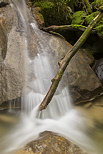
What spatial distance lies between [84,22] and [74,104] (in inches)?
110

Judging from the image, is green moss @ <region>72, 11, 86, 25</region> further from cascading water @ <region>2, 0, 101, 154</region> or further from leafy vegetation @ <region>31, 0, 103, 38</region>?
cascading water @ <region>2, 0, 101, 154</region>

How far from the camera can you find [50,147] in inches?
141

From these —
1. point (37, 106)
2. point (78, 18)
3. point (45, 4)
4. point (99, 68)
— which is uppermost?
point (45, 4)

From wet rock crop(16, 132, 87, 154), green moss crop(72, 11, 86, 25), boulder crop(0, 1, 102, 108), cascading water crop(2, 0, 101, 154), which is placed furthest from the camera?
green moss crop(72, 11, 86, 25)

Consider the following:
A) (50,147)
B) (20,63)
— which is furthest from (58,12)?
(50,147)

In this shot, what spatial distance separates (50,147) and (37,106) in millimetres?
1702

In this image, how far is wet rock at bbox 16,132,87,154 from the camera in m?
3.51

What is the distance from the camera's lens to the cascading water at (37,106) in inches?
174

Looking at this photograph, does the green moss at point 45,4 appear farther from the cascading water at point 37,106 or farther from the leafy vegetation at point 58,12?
the cascading water at point 37,106

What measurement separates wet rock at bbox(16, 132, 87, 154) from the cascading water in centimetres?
36

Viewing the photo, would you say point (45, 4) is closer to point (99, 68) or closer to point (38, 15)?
point (38, 15)

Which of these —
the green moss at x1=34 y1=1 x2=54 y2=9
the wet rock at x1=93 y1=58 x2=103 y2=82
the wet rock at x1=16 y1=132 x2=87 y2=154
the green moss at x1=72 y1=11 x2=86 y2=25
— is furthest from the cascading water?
the wet rock at x1=93 y1=58 x2=103 y2=82

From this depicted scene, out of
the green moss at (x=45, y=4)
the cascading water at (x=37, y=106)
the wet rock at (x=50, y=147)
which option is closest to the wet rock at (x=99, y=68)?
the cascading water at (x=37, y=106)

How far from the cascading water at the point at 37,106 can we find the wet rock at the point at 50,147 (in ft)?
1.18
